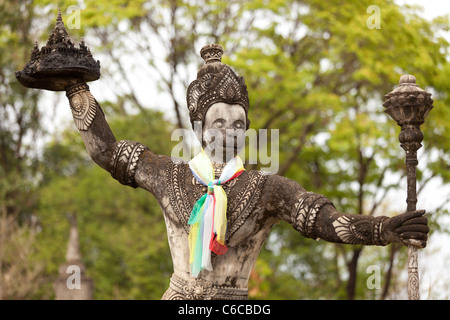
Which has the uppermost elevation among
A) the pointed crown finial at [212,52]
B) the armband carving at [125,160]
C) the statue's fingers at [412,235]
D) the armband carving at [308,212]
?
the pointed crown finial at [212,52]

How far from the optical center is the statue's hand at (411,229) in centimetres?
383

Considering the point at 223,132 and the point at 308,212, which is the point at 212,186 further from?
the point at 308,212

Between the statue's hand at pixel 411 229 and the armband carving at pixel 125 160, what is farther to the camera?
the armband carving at pixel 125 160

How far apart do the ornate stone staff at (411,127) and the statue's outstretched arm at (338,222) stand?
0.14 metres

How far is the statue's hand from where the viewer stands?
151 inches

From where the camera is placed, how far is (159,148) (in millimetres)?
14055

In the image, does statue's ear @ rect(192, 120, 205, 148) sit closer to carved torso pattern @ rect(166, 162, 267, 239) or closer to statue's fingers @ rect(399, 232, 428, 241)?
carved torso pattern @ rect(166, 162, 267, 239)

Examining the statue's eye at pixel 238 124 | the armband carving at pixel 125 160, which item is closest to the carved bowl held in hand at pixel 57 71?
the armband carving at pixel 125 160

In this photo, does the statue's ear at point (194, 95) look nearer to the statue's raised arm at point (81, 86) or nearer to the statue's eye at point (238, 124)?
the statue's eye at point (238, 124)

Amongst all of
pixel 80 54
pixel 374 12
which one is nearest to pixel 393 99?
pixel 80 54

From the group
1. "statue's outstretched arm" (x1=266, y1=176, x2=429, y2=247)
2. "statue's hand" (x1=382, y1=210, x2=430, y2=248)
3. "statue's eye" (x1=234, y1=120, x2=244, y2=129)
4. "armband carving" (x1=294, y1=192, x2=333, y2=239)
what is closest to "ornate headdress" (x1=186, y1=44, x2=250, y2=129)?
"statue's eye" (x1=234, y1=120, x2=244, y2=129)

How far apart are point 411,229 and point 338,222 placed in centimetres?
49

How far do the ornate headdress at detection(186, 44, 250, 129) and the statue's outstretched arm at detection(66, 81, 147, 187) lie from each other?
0.50m
